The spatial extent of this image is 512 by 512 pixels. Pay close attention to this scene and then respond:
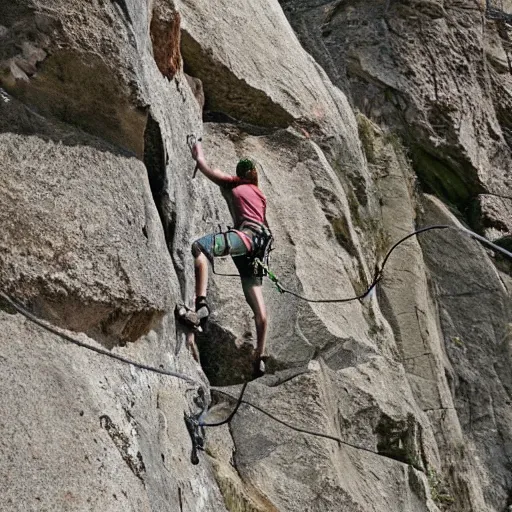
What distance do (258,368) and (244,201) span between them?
158 cm

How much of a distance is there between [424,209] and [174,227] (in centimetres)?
769

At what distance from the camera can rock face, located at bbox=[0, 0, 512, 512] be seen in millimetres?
6631

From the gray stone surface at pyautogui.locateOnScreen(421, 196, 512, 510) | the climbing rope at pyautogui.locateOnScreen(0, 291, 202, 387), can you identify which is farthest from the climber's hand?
the gray stone surface at pyautogui.locateOnScreen(421, 196, 512, 510)

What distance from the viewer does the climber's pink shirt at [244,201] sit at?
9.85m

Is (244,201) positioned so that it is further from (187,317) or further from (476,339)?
(476,339)

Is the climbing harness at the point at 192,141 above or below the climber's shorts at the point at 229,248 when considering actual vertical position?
above

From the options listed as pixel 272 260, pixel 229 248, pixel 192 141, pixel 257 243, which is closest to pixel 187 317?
pixel 229 248

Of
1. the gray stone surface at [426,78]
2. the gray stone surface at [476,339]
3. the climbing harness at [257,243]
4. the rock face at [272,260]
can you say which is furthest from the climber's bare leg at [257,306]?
the gray stone surface at [426,78]

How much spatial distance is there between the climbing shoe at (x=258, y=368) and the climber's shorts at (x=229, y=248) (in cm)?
75

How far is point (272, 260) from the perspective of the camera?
11438mm

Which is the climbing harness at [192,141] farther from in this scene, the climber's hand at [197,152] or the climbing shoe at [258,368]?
the climbing shoe at [258,368]

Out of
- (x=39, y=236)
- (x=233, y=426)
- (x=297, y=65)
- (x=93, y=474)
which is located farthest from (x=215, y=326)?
(x=297, y=65)

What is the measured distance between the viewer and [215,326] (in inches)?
400

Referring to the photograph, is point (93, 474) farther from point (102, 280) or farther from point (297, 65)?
point (297, 65)
